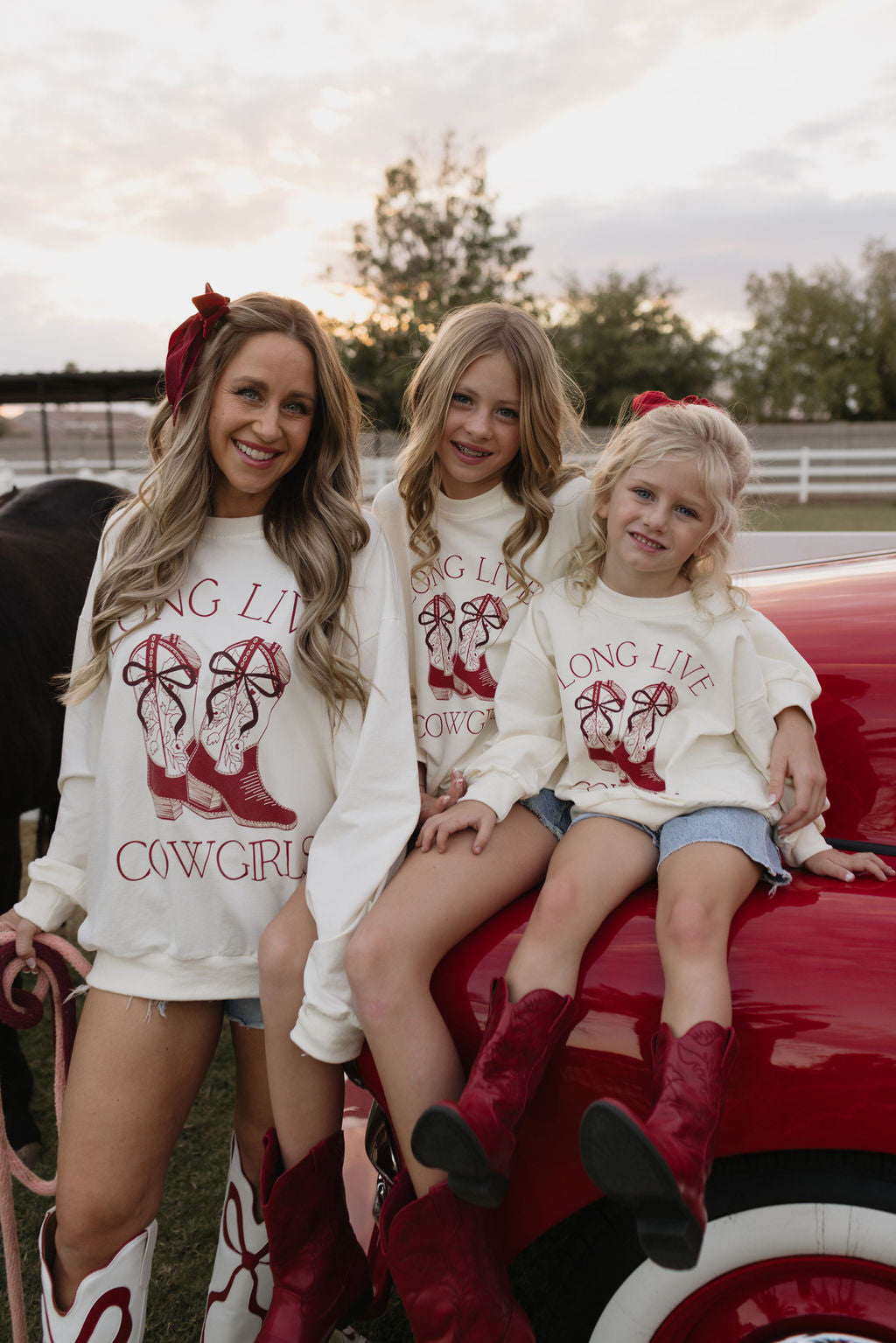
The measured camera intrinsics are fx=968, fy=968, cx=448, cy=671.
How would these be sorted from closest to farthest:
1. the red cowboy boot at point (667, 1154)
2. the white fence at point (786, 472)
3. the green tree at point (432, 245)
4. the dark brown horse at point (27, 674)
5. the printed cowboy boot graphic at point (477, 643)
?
1. the red cowboy boot at point (667, 1154)
2. the printed cowboy boot graphic at point (477, 643)
3. the dark brown horse at point (27, 674)
4. the white fence at point (786, 472)
5. the green tree at point (432, 245)

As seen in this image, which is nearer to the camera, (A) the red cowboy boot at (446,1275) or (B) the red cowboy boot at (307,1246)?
(A) the red cowboy boot at (446,1275)

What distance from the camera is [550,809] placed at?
193 centimetres

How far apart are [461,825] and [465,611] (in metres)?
0.55

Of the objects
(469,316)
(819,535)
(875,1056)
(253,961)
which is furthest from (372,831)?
(819,535)

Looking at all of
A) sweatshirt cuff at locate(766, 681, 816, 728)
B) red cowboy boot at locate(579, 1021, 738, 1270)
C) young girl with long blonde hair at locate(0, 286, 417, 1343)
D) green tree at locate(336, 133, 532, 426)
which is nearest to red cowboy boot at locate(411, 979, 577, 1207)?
red cowboy boot at locate(579, 1021, 738, 1270)

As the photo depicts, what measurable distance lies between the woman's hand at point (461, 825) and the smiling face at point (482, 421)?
0.78m

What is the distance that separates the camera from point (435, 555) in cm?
218

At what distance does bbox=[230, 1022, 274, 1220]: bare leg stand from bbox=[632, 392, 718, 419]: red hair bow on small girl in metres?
1.53

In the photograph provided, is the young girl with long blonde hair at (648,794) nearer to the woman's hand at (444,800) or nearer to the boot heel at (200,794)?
the woman's hand at (444,800)

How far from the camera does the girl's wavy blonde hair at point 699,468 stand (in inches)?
78.2

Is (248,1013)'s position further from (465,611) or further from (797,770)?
(797,770)

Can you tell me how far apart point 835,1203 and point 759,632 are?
3.30 feet

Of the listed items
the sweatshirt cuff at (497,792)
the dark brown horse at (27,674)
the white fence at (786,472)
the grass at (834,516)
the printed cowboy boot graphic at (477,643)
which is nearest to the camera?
the sweatshirt cuff at (497,792)

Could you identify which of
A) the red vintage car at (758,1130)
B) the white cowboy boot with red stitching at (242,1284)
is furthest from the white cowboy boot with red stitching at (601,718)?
the white cowboy boot with red stitching at (242,1284)
